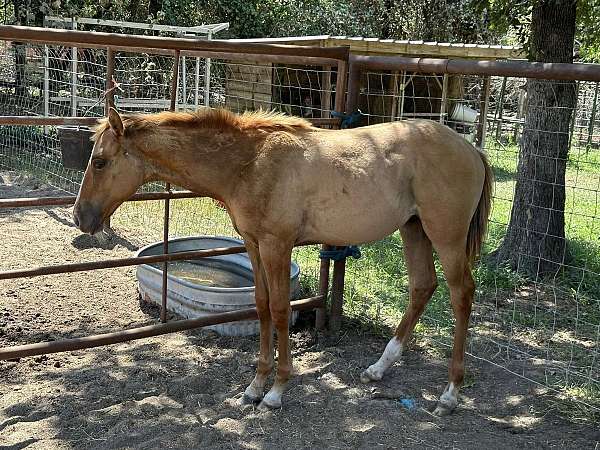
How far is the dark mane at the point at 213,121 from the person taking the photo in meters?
3.29

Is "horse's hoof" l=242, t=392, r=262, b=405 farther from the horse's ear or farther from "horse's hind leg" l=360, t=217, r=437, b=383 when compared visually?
the horse's ear

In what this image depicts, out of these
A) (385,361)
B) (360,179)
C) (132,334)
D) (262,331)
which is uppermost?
(360,179)

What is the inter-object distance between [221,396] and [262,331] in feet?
1.38

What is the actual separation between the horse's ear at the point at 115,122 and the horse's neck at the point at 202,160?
219 mm

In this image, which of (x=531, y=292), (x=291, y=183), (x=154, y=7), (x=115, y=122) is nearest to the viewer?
(x=115, y=122)

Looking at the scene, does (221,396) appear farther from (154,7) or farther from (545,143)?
(154,7)

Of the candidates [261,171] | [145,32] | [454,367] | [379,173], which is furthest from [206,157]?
[145,32]

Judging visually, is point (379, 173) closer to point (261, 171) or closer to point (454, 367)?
point (261, 171)

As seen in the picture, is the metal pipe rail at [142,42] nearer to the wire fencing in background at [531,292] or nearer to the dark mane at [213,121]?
the dark mane at [213,121]

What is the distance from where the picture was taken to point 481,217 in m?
3.67

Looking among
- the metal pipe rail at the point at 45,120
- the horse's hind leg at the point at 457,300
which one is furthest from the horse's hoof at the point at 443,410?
the metal pipe rail at the point at 45,120

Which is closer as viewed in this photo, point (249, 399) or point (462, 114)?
point (249, 399)

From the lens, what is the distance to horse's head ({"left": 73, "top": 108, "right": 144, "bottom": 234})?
3.22 metres

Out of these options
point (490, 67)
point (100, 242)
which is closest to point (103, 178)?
point (490, 67)
